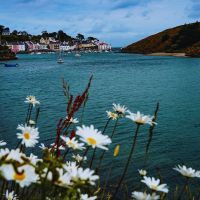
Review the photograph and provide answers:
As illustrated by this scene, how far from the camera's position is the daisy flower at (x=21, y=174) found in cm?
181

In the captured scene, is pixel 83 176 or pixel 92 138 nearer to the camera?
pixel 83 176

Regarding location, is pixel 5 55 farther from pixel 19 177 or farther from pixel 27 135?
pixel 19 177

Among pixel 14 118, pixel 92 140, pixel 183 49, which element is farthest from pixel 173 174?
pixel 183 49

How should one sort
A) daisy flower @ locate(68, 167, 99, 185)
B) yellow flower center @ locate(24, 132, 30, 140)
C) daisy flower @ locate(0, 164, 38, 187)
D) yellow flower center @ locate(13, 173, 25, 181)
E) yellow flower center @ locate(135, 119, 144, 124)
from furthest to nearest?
yellow flower center @ locate(135, 119, 144, 124)
yellow flower center @ locate(24, 132, 30, 140)
daisy flower @ locate(68, 167, 99, 185)
yellow flower center @ locate(13, 173, 25, 181)
daisy flower @ locate(0, 164, 38, 187)

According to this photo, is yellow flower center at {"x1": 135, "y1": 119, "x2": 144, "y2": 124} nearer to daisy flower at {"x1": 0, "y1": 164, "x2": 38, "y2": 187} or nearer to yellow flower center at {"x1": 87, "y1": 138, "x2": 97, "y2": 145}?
yellow flower center at {"x1": 87, "y1": 138, "x2": 97, "y2": 145}

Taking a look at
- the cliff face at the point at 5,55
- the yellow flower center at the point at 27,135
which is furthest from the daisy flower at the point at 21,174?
the cliff face at the point at 5,55

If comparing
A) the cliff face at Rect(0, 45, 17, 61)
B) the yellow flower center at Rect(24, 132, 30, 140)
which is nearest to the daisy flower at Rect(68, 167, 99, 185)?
the yellow flower center at Rect(24, 132, 30, 140)

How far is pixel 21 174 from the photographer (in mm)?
1951

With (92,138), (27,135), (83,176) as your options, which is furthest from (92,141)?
(27,135)

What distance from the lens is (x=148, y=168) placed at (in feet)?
50.9

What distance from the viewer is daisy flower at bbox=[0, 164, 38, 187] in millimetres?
1813

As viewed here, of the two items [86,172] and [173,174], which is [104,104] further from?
[86,172]

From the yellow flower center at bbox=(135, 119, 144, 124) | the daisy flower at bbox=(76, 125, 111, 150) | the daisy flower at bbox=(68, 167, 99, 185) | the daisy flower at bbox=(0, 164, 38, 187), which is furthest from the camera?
the yellow flower center at bbox=(135, 119, 144, 124)

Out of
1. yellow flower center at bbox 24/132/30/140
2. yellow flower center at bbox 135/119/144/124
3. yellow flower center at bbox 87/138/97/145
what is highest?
yellow flower center at bbox 87/138/97/145
